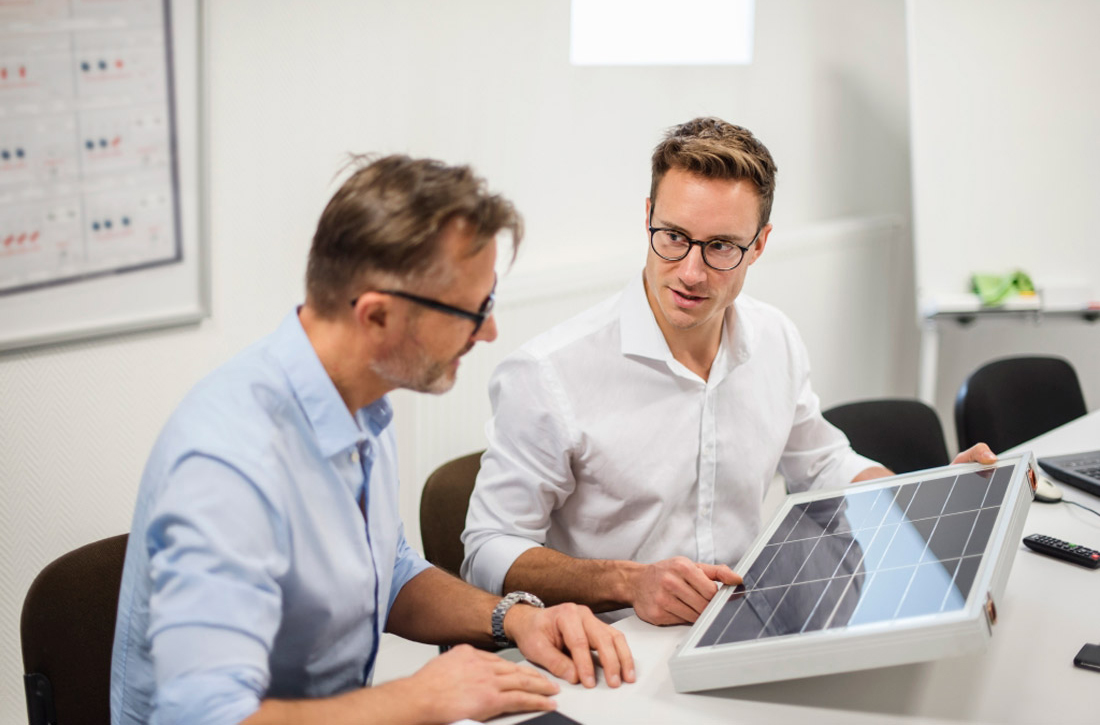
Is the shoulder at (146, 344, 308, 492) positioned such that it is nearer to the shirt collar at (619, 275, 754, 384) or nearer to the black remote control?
the shirt collar at (619, 275, 754, 384)

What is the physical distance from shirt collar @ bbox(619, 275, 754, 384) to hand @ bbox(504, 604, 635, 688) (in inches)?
22.9

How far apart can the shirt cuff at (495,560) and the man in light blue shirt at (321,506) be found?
0.31m

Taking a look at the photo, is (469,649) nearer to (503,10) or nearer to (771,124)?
(503,10)

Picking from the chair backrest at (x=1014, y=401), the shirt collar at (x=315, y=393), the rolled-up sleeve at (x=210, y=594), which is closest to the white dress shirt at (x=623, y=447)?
the shirt collar at (x=315, y=393)

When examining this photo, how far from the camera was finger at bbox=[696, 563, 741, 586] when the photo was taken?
1.37 m

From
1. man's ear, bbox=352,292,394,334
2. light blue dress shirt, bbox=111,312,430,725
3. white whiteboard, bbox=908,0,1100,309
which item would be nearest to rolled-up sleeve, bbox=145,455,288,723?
light blue dress shirt, bbox=111,312,430,725

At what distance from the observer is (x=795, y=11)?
380 centimetres

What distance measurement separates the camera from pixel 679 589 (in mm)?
1409

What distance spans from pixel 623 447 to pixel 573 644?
53cm

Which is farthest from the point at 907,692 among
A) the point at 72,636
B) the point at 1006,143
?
the point at 1006,143

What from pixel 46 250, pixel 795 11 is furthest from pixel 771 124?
pixel 46 250

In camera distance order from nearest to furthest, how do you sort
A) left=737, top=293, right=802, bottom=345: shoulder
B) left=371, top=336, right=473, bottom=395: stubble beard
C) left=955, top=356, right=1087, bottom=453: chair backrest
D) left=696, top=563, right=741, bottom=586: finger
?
left=371, top=336, right=473, bottom=395: stubble beard < left=696, top=563, right=741, bottom=586: finger < left=737, top=293, right=802, bottom=345: shoulder < left=955, top=356, right=1087, bottom=453: chair backrest

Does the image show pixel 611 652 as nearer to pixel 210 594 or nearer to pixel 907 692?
pixel 907 692

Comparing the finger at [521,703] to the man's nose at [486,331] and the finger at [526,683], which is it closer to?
the finger at [526,683]
